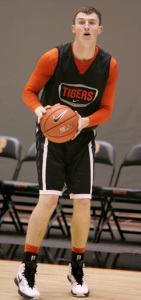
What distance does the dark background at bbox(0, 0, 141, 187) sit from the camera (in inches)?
291

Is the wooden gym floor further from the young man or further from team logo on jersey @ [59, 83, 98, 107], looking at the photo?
team logo on jersey @ [59, 83, 98, 107]

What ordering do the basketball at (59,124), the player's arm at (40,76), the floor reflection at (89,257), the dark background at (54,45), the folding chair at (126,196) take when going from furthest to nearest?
the dark background at (54,45)
the folding chair at (126,196)
the floor reflection at (89,257)
the player's arm at (40,76)
the basketball at (59,124)

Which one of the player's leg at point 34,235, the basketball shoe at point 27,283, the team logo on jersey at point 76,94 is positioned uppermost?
the team logo on jersey at point 76,94

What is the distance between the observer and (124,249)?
17.0ft

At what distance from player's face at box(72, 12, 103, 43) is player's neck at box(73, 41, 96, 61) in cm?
5

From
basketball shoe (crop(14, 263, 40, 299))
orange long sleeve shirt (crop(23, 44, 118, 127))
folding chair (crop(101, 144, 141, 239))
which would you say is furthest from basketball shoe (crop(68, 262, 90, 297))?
folding chair (crop(101, 144, 141, 239))

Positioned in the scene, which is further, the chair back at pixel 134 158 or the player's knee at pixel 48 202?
the chair back at pixel 134 158

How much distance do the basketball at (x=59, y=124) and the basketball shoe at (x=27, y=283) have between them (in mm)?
839

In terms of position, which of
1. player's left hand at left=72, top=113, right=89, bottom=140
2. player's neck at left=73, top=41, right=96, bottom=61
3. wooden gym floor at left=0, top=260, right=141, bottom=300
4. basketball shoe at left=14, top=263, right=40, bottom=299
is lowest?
wooden gym floor at left=0, top=260, right=141, bottom=300

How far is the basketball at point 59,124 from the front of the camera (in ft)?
9.67

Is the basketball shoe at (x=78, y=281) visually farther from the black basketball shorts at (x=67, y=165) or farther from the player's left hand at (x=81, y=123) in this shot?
the player's left hand at (x=81, y=123)

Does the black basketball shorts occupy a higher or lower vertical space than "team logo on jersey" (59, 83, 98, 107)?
lower

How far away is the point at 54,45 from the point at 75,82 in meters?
4.57

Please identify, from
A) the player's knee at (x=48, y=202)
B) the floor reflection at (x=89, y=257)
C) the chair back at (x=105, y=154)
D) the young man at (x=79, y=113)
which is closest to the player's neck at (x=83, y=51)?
the young man at (x=79, y=113)
